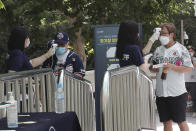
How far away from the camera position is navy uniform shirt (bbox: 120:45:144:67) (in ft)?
17.4

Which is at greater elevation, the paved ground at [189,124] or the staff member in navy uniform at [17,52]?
the staff member in navy uniform at [17,52]

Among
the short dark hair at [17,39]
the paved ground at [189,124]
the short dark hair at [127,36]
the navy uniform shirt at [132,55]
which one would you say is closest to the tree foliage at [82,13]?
the paved ground at [189,124]

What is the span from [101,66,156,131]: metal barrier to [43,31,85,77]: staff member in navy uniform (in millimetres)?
1453

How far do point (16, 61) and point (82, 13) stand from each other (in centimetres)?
673

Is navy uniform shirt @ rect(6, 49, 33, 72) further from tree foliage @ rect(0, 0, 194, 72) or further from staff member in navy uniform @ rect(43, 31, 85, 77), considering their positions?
tree foliage @ rect(0, 0, 194, 72)

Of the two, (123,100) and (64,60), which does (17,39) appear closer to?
(64,60)

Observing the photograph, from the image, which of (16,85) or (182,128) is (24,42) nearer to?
(16,85)

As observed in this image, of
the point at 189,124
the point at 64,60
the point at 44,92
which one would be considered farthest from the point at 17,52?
the point at 189,124

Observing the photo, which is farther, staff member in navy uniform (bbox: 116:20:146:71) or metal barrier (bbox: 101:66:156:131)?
staff member in navy uniform (bbox: 116:20:146:71)

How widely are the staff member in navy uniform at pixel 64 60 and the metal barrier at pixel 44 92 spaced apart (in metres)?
0.76

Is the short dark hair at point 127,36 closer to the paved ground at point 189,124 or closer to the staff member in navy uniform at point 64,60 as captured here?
the staff member in navy uniform at point 64,60

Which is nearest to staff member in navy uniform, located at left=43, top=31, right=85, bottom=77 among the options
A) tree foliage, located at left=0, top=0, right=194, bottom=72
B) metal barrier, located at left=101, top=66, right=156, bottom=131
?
metal barrier, located at left=101, top=66, right=156, bottom=131

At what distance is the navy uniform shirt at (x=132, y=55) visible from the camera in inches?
208

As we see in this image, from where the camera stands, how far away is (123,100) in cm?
436
